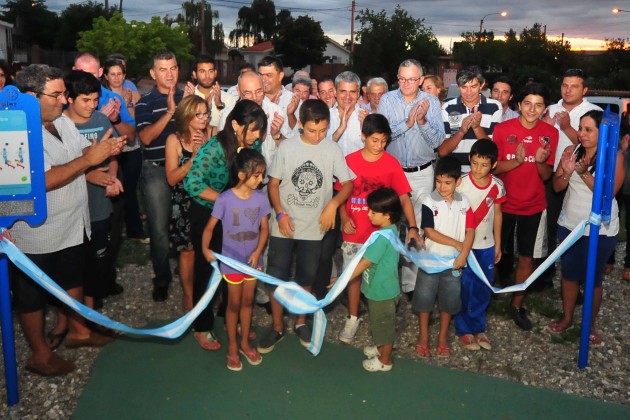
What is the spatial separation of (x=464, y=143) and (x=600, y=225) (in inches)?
61.4

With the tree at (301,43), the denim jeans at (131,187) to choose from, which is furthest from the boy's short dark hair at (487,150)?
the tree at (301,43)

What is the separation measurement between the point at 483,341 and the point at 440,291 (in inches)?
22.8

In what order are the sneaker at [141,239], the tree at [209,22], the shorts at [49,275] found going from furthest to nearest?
the tree at [209,22]
the sneaker at [141,239]
the shorts at [49,275]

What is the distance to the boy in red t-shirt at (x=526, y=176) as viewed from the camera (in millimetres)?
5008

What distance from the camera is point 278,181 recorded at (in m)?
4.38

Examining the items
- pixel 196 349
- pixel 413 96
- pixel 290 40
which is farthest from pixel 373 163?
pixel 290 40

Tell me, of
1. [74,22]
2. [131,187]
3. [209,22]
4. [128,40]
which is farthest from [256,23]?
[131,187]

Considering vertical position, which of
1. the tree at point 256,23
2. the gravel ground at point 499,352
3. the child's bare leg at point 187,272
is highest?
the tree at point 256,23

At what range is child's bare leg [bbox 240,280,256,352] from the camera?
4.15m

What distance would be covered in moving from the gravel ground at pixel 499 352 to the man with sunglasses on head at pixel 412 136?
Answer: 34.2 inches

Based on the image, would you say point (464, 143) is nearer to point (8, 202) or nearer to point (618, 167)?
point (618, 167)

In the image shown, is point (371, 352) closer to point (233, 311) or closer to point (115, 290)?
point (233, 311)

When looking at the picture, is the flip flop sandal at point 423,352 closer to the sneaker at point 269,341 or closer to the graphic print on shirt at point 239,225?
the sneaker at point 269,341

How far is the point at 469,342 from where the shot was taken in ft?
15.1
